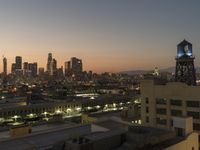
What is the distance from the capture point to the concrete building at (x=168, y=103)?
43781mm

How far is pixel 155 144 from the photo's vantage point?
77.0ft

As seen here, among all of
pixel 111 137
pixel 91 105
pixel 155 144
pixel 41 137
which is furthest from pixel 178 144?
pixel 91 105

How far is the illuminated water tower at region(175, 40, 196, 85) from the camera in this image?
67.4 metres

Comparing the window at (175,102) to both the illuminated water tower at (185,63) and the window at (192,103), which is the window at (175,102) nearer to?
the window at (192,103)

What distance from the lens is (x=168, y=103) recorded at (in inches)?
1855

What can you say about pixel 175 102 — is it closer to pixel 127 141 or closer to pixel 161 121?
pixel 161 121

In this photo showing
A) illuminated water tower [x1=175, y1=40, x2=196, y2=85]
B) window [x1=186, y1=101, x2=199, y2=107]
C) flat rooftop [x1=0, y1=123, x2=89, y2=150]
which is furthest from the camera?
illuminated water tower [x1=175, y1=40, x2=196, y2=85]

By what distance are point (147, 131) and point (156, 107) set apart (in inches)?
997

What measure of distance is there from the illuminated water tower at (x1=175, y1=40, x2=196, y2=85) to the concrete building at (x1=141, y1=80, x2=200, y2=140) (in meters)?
22.1

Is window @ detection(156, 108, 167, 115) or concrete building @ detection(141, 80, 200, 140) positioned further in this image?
window @ detection(156, 108, 167, 115)

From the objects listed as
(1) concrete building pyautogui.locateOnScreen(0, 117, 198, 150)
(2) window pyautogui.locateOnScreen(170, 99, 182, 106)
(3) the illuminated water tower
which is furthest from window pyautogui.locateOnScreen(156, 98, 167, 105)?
(3) the illuminated water tower

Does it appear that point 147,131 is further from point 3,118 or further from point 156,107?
point 3,118

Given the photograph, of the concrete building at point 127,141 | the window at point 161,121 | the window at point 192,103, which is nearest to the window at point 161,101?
the window at point 161,121

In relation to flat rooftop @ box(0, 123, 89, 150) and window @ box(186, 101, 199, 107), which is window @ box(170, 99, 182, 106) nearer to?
window @ box(186, 101, 199, 107)
